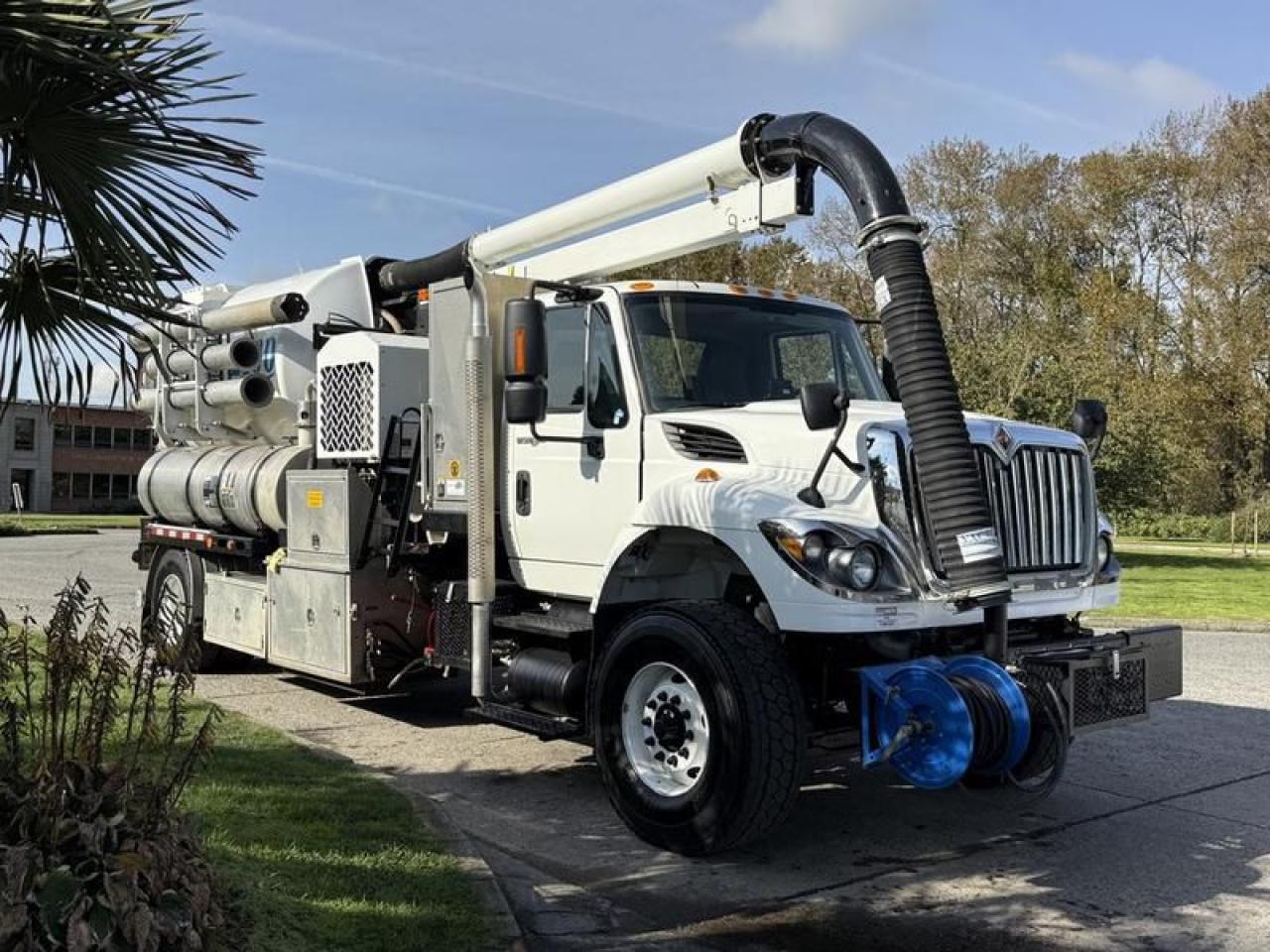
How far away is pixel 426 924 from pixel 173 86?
325 cm

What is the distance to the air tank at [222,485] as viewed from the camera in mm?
9602

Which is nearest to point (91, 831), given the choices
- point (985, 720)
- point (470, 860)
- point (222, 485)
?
point (470, 860)

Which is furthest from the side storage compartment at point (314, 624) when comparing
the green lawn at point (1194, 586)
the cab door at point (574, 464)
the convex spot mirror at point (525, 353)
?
the green lawn at point (1194, 586)

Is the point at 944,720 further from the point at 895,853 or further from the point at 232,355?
the point at 232,355

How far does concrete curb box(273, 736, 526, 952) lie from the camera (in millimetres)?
4441

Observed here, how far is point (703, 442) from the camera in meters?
6.31

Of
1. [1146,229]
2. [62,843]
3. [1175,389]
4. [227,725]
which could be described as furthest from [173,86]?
[1146,229]

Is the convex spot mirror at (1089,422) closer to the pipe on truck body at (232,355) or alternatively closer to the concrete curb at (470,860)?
the concrete curb at (470,860)

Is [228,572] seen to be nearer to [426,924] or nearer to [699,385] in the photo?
[699,385]

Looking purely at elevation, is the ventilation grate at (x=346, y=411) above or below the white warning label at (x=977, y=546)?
above

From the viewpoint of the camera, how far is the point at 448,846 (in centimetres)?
545

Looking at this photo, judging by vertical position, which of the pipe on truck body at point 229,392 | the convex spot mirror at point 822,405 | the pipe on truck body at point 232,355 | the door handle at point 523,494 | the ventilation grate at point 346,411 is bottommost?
the door handle at point 523,494

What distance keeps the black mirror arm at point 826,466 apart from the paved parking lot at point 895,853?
1.68 m

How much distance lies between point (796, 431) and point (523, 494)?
1.95 m
